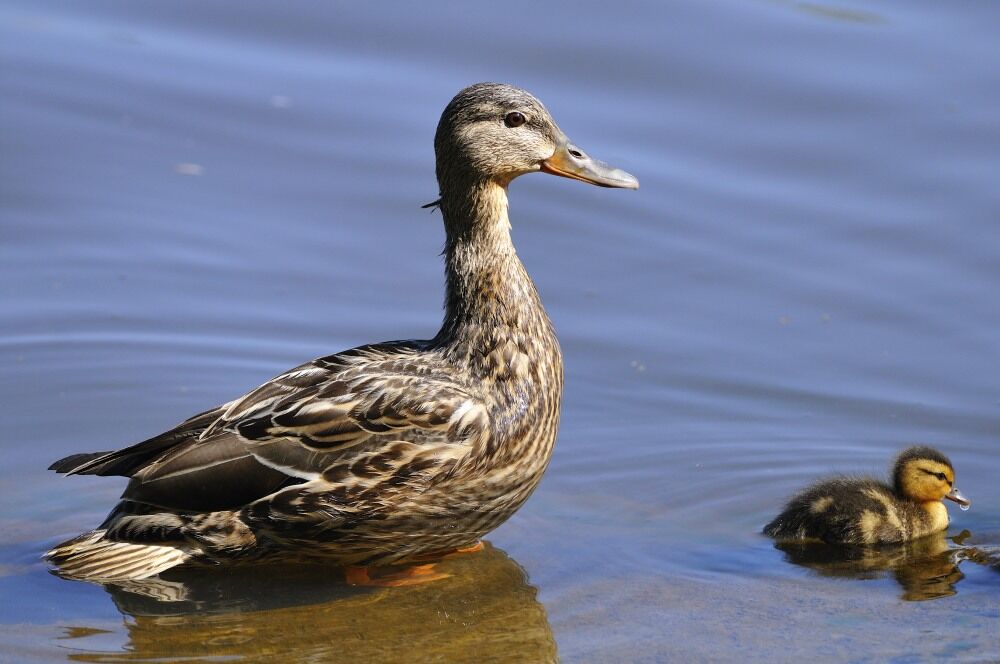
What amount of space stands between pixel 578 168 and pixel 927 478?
1.68m

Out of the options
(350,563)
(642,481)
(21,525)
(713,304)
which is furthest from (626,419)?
(21,525)

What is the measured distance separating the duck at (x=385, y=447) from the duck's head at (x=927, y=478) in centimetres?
131

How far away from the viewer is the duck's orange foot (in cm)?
567

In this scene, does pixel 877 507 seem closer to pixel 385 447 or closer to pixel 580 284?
pixel 385 447

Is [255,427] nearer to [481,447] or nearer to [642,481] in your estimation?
[481,447]

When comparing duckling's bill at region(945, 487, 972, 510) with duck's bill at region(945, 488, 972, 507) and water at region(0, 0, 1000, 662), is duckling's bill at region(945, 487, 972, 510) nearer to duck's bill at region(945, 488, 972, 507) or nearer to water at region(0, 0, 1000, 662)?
duck's bill at region(945, 488, 972, 507)

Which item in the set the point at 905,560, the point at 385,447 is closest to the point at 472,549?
the point at 385,447

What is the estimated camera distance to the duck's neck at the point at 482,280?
575 centimetres

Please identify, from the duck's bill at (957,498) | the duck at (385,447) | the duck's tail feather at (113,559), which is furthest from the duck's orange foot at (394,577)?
the duck's bill at (957,498)

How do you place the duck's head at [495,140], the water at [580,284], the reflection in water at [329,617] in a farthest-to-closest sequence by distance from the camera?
the duck's head at [495,140], the water at [580,284], the reflection in water at [329,617]

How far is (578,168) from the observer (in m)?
5.94

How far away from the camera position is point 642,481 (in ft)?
20.8

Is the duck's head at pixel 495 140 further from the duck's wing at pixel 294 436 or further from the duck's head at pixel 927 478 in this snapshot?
the duck's head at pixel 927 478

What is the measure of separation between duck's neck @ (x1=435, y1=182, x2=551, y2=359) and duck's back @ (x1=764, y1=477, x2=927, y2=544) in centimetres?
110
